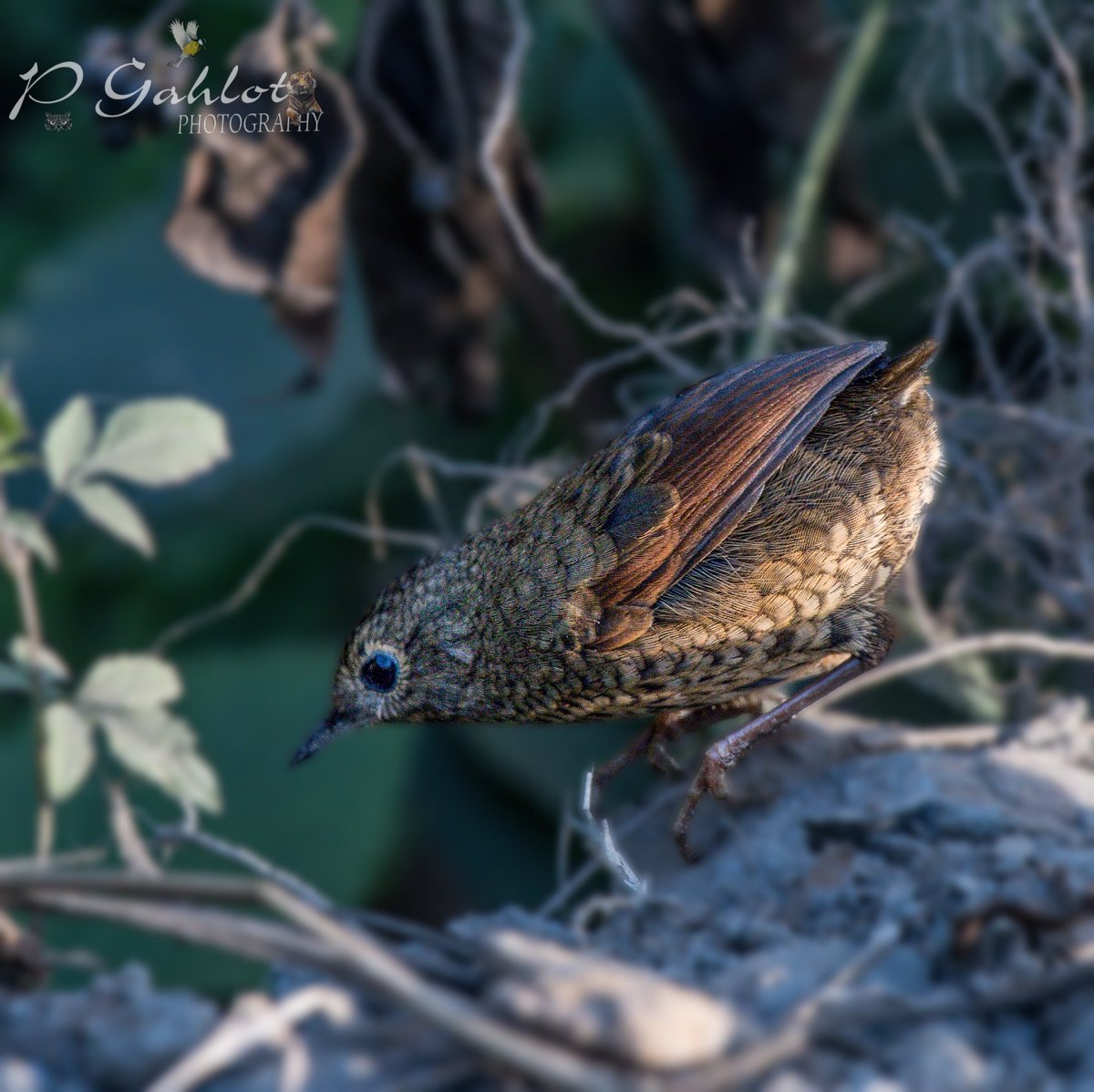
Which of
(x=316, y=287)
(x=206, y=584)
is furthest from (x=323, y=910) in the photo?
(x=206, y=584)

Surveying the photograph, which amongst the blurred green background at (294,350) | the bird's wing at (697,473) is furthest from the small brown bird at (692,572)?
the blurred green background at (294,350)

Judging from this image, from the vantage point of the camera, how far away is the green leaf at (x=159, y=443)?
2.08m

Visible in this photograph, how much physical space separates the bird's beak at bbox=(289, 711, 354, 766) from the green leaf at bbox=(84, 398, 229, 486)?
21.8 inches

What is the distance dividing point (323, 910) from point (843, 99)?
8.58 feet

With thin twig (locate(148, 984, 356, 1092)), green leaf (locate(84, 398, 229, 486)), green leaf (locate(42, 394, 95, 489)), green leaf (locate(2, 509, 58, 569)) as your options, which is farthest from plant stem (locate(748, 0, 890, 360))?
thin twig (locate(148, 984, 356, 1092))

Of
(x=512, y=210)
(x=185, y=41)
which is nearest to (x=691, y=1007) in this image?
(x=512, y=210)

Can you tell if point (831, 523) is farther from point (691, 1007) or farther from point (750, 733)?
point (691, 1007)

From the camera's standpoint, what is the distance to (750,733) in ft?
7.32

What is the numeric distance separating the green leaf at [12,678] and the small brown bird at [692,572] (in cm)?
55

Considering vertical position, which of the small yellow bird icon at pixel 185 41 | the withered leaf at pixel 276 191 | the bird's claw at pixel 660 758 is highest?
the small yellow bird icon at pixel 185 41

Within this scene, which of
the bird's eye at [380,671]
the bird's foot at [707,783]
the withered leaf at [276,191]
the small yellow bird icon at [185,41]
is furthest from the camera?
the small yellow bird icon at [185,41]

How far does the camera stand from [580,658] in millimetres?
2143

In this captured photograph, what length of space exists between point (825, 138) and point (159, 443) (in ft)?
6.80

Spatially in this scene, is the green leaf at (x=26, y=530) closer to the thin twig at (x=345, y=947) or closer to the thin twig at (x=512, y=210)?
the thin twig at (x=345, y=947)
